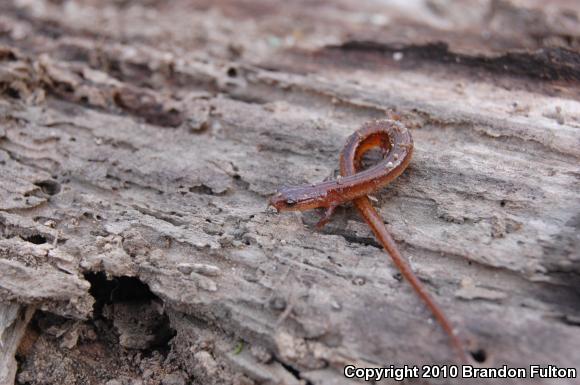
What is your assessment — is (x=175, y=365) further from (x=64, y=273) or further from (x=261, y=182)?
(x=261, y=182)

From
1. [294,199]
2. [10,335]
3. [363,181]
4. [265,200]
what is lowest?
[10,335]

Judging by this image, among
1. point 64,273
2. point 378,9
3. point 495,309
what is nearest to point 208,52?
point 378,9

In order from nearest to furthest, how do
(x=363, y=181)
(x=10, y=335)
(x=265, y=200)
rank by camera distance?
1. (x=10, y=335)
2. (x=363, y=181)
3. (x=265, y=200)

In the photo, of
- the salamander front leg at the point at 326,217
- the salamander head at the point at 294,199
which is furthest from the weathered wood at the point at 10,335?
the salamander front leg at the point at 326,217

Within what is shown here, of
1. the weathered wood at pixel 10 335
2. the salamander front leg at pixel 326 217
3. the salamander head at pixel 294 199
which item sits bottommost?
the weathered wood at pixel 10 335

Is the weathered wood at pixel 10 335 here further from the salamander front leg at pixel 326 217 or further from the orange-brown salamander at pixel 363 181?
the salamander front leg at pixel 326 217

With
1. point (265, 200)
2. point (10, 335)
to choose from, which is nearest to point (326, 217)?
point (265, 200)

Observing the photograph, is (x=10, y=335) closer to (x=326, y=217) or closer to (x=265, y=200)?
(x=265, y=200)
